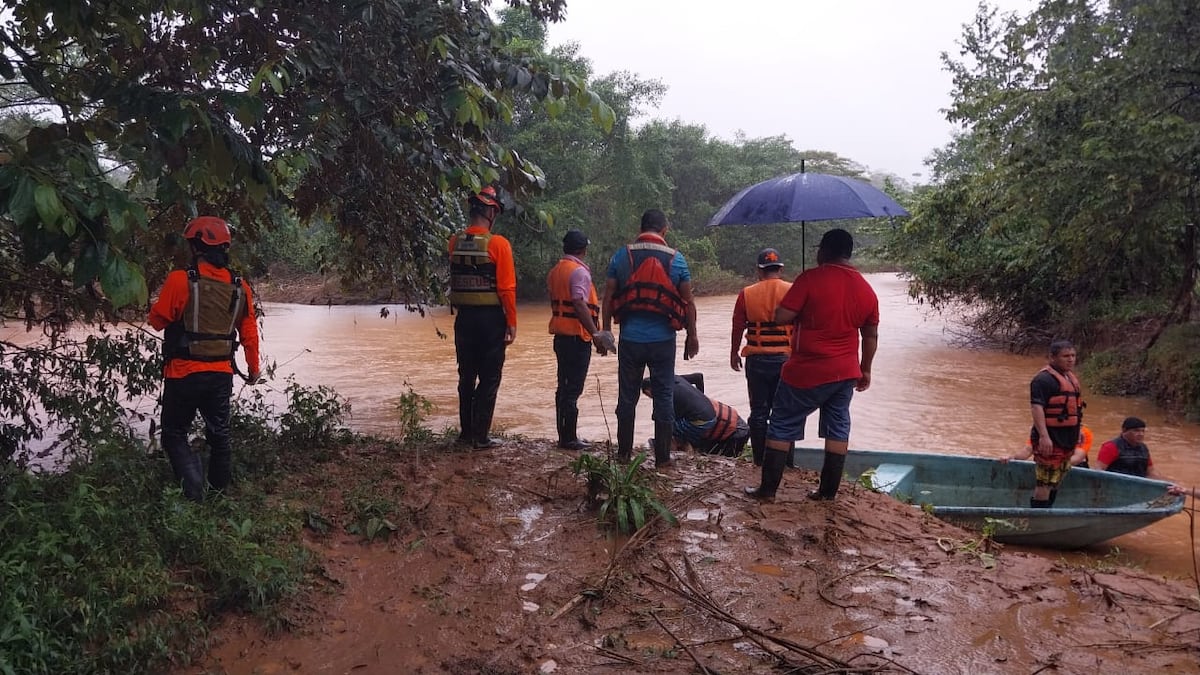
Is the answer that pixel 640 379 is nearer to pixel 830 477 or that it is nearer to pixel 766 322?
pixel 766 322

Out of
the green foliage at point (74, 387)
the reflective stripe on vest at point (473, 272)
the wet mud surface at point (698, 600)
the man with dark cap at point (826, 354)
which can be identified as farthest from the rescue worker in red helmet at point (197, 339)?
the man with dark cap at point (826, 354)

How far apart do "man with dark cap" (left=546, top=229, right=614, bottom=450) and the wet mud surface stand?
3.71 ft

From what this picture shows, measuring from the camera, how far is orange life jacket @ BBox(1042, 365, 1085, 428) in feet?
19.3

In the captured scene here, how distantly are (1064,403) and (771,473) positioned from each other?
8.59 ft

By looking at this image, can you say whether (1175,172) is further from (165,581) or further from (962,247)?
(165,581)

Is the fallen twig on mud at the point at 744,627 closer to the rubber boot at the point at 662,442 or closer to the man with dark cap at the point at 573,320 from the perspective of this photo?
the rubber boot at the point at 662,442

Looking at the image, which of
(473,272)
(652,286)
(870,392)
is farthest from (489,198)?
(870,392)

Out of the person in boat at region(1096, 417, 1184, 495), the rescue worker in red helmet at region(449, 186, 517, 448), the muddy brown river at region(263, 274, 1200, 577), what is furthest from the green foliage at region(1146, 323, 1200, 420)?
the rescue worker in red helmet at region(449, 186, 517, 448)

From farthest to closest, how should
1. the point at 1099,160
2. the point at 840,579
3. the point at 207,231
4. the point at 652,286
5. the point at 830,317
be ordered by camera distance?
1. the point at 1099,160
2. the point at 652,286
3. the point at 830,317
4. the point at 207,231
5. the point at 840,579

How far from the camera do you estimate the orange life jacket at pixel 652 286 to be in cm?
520

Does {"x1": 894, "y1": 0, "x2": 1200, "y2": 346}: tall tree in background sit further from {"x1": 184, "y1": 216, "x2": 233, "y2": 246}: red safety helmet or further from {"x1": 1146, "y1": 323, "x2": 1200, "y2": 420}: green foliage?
{"x1": 184, "y1": 216, "x2": 233, "y2": 246}: red safety helmet

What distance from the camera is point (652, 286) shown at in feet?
17.1

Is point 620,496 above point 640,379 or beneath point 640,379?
beneath

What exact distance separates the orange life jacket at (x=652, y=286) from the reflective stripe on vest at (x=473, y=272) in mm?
917
